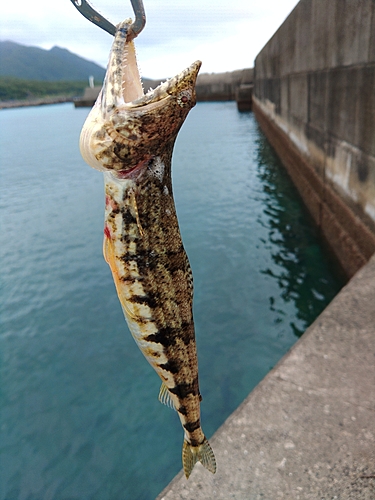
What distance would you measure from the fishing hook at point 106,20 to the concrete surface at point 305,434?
4019mm

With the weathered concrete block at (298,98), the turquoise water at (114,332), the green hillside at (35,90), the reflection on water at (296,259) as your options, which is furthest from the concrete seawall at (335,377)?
the green hillside at (35,90)

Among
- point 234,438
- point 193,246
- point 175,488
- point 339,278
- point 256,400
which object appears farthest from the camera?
point 193,246

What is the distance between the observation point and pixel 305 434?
13.6 feet

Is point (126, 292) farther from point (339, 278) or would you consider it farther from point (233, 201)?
point (233, 201)

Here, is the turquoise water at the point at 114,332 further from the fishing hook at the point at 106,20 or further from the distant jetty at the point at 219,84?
the distant jetty at the point at 219,84

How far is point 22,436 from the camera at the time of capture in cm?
677

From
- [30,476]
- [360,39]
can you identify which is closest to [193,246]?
[360,39]

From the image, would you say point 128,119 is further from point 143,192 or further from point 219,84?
point 219,84

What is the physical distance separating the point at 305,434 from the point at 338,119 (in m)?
9.87

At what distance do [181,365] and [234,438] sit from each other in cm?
170

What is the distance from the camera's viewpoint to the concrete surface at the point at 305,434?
365cm

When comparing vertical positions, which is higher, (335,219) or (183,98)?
(183,98)

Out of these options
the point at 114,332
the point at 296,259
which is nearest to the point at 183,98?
the point at 114,332

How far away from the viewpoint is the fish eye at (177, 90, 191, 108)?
7.84 feet
